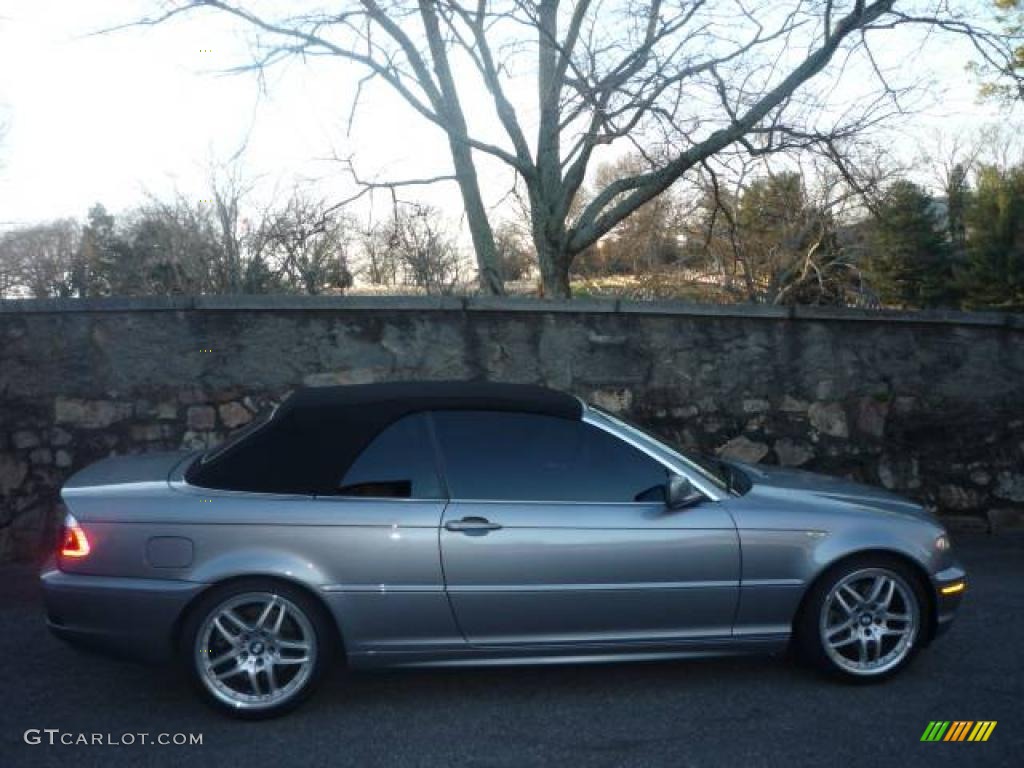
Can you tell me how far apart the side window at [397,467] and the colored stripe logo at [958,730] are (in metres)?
2.27

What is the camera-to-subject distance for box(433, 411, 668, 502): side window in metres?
4.59

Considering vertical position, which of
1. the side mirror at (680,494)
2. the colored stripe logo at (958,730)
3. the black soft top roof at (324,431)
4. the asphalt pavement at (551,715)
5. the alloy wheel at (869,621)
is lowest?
the colored stripe logo at (958,730)

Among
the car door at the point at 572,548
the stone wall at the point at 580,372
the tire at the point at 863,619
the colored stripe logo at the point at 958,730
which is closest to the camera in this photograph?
the colored stripe logo at the point at 958,730

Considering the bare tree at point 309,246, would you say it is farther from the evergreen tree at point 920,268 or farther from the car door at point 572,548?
the evergreen tree at point 920,268

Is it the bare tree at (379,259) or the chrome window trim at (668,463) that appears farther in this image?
the bare tree at (379,259)

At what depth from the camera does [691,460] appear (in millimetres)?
5031

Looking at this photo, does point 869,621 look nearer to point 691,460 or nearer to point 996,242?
point 691,460

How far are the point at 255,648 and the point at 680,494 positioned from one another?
1980 mm

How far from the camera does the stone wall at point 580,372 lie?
24.2 feet

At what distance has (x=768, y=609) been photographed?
4.62 meters

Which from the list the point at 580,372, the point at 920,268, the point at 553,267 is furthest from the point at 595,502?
the point at 920,268

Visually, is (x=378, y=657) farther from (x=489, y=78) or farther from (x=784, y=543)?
(x=489, y=78)

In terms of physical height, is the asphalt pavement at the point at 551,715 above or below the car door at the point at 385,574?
below

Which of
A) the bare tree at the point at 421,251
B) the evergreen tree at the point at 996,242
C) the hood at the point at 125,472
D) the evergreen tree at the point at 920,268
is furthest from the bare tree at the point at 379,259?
the evergreen tree at the point at 996,242
